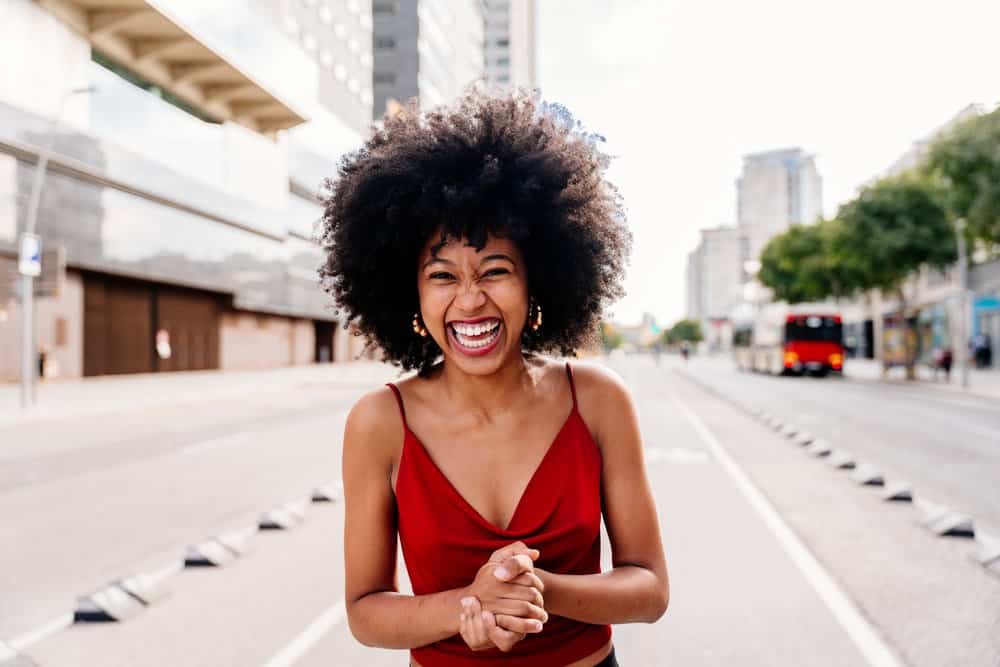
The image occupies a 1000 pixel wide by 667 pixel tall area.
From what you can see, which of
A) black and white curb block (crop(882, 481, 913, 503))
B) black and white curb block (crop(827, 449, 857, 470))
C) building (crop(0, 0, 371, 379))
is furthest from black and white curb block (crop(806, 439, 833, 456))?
building (crop(0, 0, 371, 379))

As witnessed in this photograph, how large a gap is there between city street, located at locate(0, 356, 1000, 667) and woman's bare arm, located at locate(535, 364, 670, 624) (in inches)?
92.2

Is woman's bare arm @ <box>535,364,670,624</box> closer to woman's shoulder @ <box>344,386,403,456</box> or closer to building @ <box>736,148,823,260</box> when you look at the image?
woman's shoulder @ <box>344,386,403,456</box>

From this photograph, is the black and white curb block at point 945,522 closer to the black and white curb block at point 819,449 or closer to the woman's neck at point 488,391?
the black and white curb block at point 819,449

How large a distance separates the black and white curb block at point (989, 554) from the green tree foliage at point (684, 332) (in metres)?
179

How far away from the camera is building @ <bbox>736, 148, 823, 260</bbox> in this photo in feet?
592

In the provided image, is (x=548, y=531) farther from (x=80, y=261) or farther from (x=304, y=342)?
(x=304, y=342)

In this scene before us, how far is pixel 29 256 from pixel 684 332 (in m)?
177

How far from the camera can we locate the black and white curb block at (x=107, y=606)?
4.59m

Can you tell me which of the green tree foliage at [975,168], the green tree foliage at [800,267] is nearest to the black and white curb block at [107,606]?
the green tree foliage at [975,168]

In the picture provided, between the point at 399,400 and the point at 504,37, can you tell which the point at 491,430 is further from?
the point at 504,37

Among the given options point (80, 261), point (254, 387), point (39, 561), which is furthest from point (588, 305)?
point (80, 261)

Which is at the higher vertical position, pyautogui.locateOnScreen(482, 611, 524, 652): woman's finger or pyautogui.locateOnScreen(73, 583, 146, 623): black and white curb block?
pyautogui.locateOnScreen(482, 611, 524, 652): woman's finger

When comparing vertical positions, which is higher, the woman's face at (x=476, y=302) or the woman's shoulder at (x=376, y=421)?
the woman's face at (x=476, y=302)

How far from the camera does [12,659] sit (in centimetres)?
394
